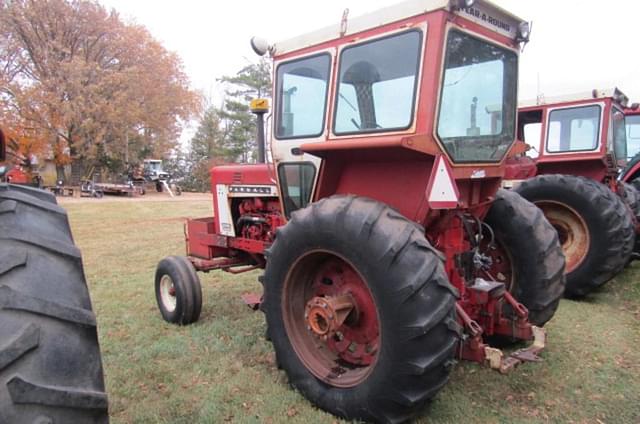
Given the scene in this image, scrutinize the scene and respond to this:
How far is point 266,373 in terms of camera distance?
10.5 ft

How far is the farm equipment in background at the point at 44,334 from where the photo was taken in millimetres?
1123

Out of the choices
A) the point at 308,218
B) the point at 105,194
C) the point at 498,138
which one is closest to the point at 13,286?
the point at 308,218

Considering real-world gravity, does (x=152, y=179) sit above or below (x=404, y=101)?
below

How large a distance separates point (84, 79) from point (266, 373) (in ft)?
83.0

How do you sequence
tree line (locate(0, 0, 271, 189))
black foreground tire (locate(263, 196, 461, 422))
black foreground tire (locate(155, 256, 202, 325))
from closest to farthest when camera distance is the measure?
1. black foreground tire (locate(263, 196, 461, 422))
2. black foreground tire (locate(155, 256, 202, 325))
3. tree line (locate(0, 0, 271, 189))

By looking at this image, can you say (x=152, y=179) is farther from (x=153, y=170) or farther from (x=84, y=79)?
(x=84, y=79)

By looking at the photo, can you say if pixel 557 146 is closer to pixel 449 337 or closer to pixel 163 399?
pixel 449 337

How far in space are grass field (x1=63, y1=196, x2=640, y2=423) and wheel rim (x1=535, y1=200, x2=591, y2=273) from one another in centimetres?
49

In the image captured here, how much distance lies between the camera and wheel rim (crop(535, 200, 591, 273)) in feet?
16.6

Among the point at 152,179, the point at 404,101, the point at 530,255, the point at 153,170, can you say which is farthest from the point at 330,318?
the point at 153,170

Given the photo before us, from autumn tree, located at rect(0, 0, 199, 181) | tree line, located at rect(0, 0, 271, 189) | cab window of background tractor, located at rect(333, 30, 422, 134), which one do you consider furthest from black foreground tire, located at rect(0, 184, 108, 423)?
autumn tree, located at rect(0, 0, 199, 181)

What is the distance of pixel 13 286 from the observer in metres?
1.23

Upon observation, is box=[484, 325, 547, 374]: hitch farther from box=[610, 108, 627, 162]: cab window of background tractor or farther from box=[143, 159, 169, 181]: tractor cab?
box=[143, 159, 169, 181]: tractor cab

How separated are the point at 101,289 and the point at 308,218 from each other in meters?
3.81
